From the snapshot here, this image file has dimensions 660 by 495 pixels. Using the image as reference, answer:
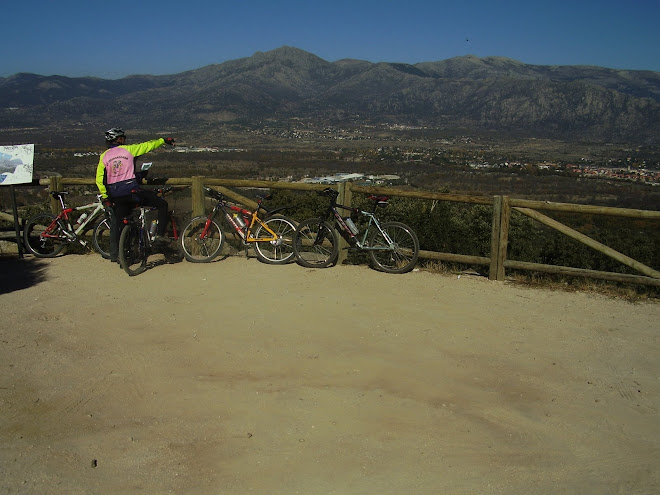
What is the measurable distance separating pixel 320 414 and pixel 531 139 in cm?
10720

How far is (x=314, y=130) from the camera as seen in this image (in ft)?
368

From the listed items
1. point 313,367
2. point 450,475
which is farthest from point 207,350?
point 450,475

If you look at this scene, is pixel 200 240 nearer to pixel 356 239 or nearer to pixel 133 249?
pixel 133 249

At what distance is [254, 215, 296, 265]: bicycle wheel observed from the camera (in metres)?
8.96

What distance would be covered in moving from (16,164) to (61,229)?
122 cm

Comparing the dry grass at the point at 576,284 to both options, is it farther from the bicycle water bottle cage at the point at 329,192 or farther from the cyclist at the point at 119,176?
the cyclist at the point at 119,176

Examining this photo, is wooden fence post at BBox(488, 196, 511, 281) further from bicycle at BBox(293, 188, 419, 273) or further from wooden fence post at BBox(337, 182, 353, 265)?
wooden fence post at BBox(337, 182, 353, 265)

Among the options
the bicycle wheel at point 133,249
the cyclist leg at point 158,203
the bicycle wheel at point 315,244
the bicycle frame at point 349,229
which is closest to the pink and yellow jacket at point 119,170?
the cyclist leg at point 158,203

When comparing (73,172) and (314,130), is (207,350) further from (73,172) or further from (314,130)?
(314,130)

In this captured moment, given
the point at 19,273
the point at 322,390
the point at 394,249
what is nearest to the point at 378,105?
the point at 394,249

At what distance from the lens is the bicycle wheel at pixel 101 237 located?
922cm

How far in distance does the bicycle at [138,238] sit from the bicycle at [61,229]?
102cm

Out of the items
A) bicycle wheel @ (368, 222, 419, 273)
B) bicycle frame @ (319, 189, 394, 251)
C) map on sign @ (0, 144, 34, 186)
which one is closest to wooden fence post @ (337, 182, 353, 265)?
bicycle frame @ (319, 189, 394, 251)

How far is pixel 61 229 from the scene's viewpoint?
9.48 meters
